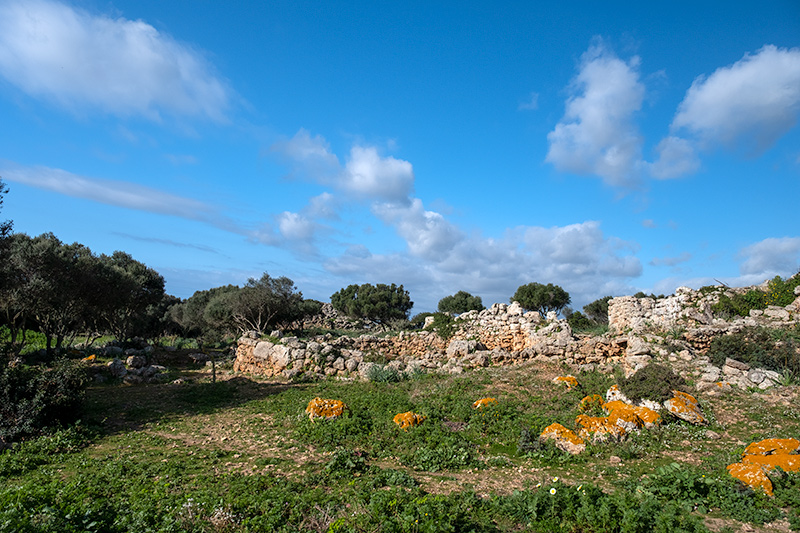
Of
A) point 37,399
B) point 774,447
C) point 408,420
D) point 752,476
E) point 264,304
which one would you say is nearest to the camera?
point 752,476

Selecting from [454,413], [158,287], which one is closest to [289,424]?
[454,413]

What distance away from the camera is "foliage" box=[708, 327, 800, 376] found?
13.5m

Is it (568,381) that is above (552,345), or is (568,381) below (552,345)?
below

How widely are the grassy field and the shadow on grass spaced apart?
4.4 inches

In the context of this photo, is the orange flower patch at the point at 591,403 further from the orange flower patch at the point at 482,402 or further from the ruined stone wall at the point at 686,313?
the ruined stone wall at the point at 686,313

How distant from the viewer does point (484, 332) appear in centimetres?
2406

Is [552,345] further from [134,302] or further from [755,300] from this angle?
[134,302]

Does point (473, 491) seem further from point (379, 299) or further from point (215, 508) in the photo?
point (379, 299)

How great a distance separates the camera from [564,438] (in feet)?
29.9

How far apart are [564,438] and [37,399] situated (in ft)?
43.5

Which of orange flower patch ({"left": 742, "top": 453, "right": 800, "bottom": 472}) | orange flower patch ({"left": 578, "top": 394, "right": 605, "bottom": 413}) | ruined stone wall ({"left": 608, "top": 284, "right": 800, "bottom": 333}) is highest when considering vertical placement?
ruined stone wall ({"left": 608, "top": 284, "right": 800, "bottom": 333})

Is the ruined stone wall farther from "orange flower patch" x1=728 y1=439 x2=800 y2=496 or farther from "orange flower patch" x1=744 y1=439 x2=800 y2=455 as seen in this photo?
"orange flower patch" x1=728 y1=439 x2=800 y2=496

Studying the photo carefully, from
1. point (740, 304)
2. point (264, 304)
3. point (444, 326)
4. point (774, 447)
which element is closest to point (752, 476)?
point (774, 447)

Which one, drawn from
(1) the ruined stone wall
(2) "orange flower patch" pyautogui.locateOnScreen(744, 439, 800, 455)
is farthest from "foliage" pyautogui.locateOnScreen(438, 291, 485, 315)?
(2) "orange flower patch" pyautogui.locateOnScreen(744, 439, 800, 455)
